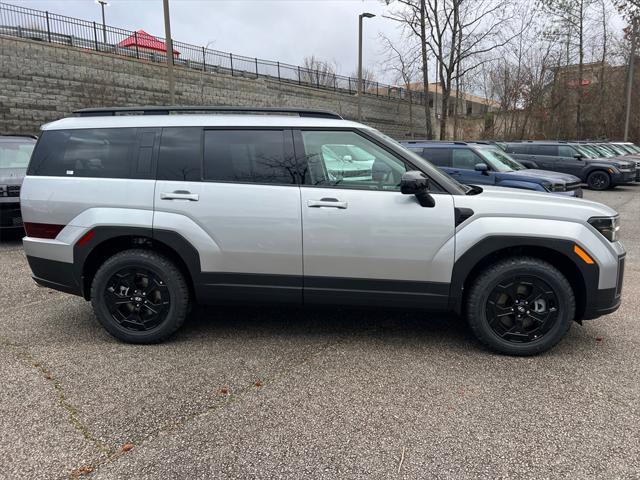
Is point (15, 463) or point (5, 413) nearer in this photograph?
point (15, 463)

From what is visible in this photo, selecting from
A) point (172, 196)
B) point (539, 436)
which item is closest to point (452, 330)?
point (539, 436)

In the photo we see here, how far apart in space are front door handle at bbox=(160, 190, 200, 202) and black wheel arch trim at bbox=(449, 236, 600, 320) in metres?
2.12

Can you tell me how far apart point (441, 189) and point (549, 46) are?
39.7 m

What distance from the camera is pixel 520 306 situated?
11.9 ft

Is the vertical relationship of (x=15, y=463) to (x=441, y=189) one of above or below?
below

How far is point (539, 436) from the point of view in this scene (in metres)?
2.68

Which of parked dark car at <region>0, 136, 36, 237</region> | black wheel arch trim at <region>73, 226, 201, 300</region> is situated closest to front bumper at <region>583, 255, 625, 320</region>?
black wheel arch trim at <region>73, 226, 201, 300</region>

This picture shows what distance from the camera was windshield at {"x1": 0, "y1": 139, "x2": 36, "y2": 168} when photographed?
8.24 m

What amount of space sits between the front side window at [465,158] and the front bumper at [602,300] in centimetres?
730

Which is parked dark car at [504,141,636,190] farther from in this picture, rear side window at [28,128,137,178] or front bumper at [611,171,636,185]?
rear side window at [28,128,137,178]

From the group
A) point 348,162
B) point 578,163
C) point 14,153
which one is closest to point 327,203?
point 348,162

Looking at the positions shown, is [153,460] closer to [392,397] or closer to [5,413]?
[5,413]

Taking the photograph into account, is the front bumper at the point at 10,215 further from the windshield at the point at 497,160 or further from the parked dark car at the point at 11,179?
the windshield at the point at 497,160

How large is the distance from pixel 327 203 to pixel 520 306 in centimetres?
170
